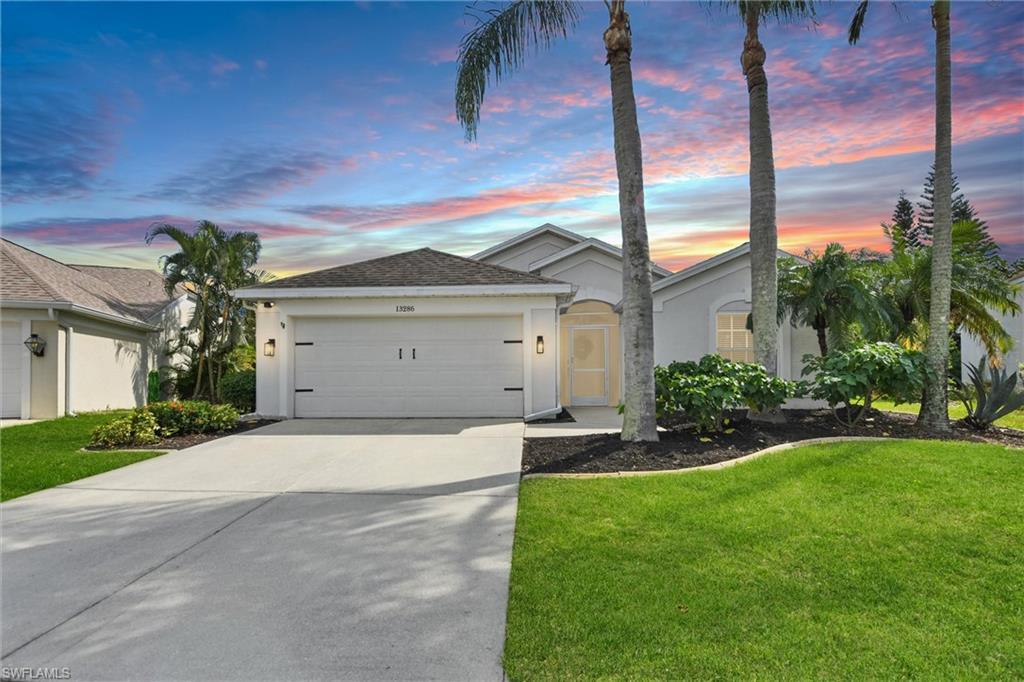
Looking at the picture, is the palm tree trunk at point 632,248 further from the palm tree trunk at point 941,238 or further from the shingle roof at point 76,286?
the shingle roof at point 76,286

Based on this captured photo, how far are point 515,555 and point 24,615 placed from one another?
9.48ft

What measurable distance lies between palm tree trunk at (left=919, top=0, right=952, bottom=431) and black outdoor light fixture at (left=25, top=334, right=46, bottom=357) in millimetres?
17686

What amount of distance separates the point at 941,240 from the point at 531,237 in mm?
10215

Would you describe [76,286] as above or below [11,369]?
above

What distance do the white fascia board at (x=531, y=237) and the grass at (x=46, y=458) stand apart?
34.3 feet

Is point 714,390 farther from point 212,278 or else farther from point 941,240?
point 212,278

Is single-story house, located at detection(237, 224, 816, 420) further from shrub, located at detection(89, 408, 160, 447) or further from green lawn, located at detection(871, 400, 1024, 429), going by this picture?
green lawn, located at detection(871, 400, 1024, 429)

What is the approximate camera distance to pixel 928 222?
125ft

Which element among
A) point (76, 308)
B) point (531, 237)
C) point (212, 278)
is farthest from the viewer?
point (531, 237)

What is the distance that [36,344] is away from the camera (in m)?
12.9

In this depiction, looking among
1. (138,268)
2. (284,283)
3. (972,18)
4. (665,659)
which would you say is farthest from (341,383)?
(138,268)

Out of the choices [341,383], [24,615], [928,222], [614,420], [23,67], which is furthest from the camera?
[928,222]

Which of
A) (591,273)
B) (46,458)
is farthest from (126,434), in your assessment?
(591,273)

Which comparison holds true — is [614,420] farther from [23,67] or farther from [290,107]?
[23,67]
